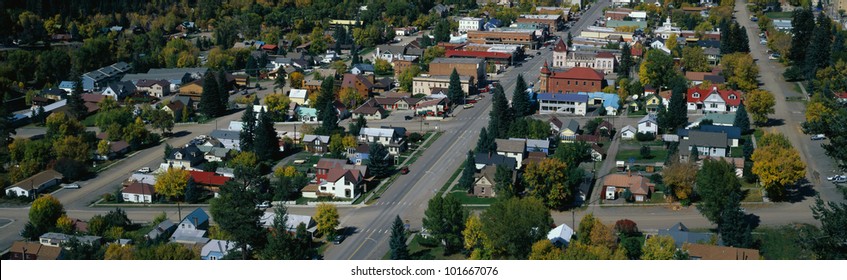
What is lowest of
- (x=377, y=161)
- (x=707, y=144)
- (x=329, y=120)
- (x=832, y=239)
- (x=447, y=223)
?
(x=329, y=120)

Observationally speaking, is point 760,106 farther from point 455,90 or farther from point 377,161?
point 377,161

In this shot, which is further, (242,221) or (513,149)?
(513,149)

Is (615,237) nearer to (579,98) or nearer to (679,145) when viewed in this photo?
(679,145)

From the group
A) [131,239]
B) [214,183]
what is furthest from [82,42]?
[131,239]

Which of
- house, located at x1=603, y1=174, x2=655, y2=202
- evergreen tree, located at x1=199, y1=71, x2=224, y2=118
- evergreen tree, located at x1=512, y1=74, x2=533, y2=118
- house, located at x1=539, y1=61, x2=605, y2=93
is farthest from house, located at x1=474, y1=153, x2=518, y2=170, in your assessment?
evergreen tree, located at x1=199, y1=71, x2=224, y2=118

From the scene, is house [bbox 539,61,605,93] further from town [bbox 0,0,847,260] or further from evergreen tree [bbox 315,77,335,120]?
evergreen tree [bbox 315,77,335,120]

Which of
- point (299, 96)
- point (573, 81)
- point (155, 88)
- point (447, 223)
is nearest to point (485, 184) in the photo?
point (447, 223)

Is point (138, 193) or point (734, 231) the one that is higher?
point (734, 231)

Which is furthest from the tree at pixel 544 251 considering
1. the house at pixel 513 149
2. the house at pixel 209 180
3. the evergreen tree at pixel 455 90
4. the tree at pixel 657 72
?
the tree at pixel 657 72
